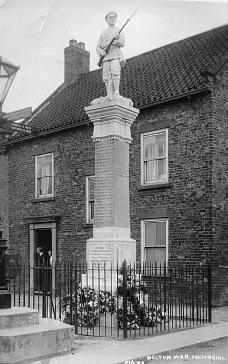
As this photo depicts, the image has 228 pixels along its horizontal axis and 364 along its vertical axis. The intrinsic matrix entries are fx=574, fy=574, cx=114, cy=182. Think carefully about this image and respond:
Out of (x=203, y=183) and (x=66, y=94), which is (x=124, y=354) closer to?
(x=203, y=183)

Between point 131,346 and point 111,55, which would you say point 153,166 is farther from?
point 131,346

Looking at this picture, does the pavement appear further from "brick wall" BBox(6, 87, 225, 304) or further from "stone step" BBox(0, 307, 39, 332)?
"brick wall" BBox(6, 87, 225, 304)

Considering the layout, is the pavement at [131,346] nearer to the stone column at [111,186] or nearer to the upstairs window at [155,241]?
the stone column at [111,186]

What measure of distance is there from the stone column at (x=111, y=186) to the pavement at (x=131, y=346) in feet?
6.90

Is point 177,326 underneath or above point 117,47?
underneath

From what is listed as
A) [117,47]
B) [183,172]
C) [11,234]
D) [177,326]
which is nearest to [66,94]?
[11,234]

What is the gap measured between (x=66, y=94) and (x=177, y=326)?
13115mm

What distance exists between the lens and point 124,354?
795cm

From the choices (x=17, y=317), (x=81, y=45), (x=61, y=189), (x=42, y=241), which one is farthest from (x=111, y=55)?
(x=81, y=45)

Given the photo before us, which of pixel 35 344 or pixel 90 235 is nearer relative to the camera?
pixel 35 344

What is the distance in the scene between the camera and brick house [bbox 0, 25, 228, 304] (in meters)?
15.0

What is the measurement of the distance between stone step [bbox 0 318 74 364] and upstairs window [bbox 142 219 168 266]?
7.62 metres

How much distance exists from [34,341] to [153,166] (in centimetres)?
919

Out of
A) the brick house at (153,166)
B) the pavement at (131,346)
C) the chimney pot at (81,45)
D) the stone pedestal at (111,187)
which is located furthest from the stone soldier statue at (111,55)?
the chimney pot at (81,45)
